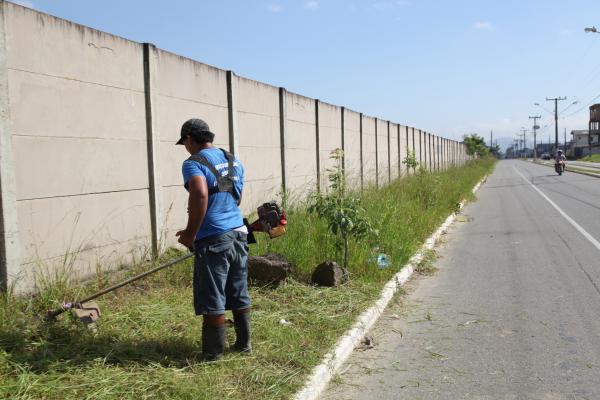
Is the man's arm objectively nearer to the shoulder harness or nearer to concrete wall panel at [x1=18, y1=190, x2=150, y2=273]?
the shoulder harness

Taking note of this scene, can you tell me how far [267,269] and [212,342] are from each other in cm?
212

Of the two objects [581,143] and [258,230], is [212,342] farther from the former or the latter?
[581,143]

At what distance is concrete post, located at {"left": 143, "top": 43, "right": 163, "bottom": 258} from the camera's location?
22.2 ft

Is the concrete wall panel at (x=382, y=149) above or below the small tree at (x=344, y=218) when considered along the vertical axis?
above

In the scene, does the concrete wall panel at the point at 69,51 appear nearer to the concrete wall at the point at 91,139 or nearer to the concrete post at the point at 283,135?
the concrete wall at the point at 91,139

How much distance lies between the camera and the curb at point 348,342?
3.87 metres

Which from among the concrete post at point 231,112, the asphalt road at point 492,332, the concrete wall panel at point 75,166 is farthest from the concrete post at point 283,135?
the concrete wall panel at point 75,166

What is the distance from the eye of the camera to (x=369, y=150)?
18188 millimetres

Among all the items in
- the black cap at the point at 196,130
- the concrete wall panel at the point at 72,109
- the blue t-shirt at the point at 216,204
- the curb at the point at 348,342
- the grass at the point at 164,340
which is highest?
the concrete wall panel at the point at 72,109

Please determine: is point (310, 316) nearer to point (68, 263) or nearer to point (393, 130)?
point (68, 263)

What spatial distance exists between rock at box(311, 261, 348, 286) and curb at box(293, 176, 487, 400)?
517 mm

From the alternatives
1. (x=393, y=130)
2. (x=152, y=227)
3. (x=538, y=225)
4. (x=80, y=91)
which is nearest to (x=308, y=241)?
(x=152, y=227)

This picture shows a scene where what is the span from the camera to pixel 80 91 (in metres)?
5.76

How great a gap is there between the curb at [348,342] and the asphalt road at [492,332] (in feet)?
0.27
